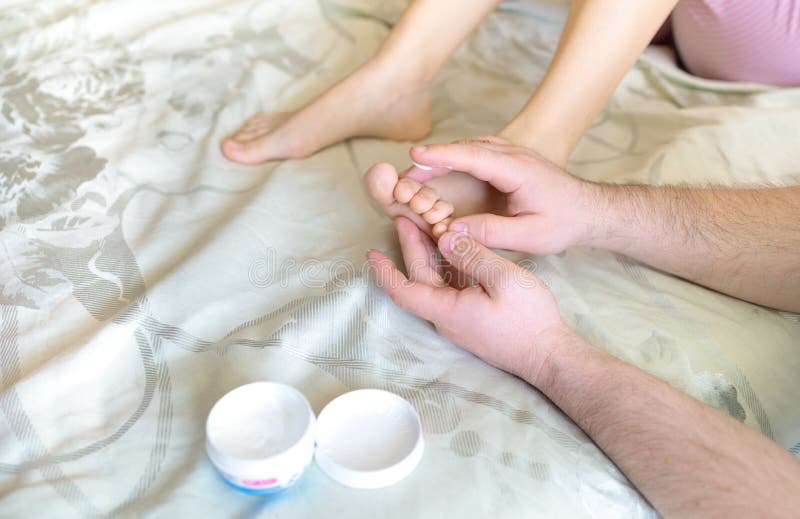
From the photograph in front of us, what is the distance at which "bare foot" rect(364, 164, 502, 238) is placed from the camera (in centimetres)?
74

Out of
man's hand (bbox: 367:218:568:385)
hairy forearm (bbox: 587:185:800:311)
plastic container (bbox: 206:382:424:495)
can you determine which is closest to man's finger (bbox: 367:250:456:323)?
man's hand (bbox: 367:218:568:385)

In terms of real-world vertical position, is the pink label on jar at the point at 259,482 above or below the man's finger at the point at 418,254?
below

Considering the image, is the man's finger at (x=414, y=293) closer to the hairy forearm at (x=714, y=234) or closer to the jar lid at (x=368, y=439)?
the jar lid at (x=368, y=439)

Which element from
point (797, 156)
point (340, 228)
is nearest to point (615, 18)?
point (797, 156)

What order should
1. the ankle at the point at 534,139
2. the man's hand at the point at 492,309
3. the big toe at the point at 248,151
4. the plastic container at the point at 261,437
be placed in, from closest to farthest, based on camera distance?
the plastic container at the point at 261,437 → the man's hand at the point at 492,309 → the ankle at the point at 534,139 → the big toe at the point at 248,151

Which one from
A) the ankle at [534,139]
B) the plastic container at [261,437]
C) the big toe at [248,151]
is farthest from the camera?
the big toe at [248,151]

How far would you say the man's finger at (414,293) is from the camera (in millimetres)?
679

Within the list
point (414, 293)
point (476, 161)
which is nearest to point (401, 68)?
point (476, 161)

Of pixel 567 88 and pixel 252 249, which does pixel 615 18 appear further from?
pixel 252 249

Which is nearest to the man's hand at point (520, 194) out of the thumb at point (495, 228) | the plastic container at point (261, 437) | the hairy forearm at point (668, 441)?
the thumb at point (495, 228)

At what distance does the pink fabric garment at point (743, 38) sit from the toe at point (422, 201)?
0.60m

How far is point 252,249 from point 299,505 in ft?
1.10

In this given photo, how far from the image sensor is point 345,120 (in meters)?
1.01

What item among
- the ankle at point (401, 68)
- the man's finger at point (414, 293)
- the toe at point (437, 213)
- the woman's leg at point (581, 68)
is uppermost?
the woman's leg at point (581, 68)
